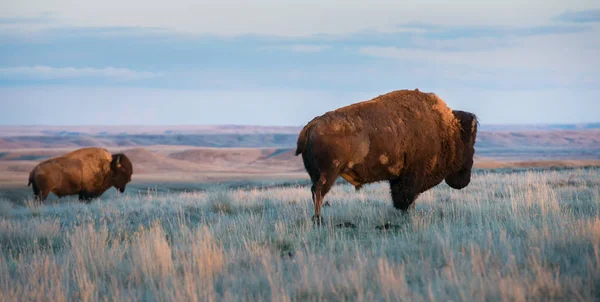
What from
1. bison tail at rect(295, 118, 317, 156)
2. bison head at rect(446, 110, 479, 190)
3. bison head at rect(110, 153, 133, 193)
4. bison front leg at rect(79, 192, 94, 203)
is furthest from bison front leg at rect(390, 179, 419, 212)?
bison front leg at rect(79, 192, 94, 203)

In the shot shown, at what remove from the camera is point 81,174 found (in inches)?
752

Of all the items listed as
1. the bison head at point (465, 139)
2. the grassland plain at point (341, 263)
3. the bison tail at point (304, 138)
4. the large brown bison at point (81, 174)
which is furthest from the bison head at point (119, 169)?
the bison head at point (465, 139)

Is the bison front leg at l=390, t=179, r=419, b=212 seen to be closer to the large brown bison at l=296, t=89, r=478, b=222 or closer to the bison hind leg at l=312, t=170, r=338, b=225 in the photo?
the large brown bison at l=296, t=89, r=478, b=222

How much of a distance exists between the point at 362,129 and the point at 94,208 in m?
7.73

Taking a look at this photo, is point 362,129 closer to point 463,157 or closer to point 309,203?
point 463,157

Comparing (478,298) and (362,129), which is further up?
(362,129)

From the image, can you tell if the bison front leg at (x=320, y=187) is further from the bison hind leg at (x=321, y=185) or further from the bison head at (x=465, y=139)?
the bison head at (x=465, y=139)

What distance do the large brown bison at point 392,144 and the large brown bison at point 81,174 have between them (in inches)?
466

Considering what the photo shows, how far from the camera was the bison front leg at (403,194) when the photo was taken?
9.40 metres

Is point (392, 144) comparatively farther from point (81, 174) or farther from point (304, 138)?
point (81, 174)

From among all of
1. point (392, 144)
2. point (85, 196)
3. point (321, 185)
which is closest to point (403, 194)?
point (392, 144)

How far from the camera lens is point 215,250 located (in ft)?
21.4

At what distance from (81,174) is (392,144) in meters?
12.8

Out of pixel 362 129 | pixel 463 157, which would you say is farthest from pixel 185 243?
pixel 463 157
